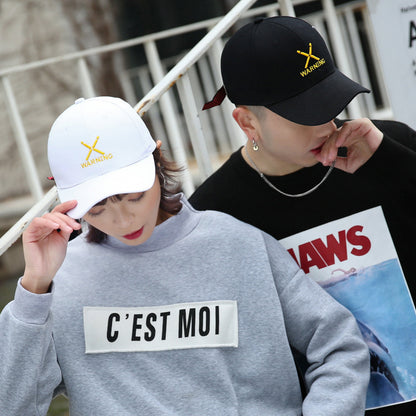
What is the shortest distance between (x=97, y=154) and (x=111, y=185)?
9 centimetres

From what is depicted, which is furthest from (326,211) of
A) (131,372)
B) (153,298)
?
(131,372)

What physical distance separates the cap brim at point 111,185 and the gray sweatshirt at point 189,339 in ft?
0.70

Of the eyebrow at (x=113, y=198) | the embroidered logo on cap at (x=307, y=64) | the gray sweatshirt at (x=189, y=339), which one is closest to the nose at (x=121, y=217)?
the eyebrow at (x=113, y=198)

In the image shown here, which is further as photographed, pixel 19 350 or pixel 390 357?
pixel 390 357

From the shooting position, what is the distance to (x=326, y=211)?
81.8 inches

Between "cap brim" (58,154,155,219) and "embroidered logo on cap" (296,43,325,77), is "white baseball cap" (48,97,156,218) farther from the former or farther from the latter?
"embroidered logo on cap" (296,43,325,77)

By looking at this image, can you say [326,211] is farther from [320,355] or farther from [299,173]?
[320,355]

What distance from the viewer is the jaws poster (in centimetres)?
203


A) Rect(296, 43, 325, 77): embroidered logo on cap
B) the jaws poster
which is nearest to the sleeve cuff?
the jaws poster

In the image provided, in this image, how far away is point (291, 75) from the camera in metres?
1.94

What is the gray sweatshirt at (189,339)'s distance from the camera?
186 cm

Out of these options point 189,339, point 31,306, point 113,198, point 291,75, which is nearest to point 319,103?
point 291,75

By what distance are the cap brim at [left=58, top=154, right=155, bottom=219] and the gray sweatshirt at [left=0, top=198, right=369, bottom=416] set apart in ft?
0.70

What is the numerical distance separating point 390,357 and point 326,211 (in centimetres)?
44
